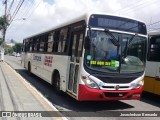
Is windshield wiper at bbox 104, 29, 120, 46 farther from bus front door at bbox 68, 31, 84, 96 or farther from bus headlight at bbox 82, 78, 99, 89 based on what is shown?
bus headlight at bbox 82, 78, 99, 89

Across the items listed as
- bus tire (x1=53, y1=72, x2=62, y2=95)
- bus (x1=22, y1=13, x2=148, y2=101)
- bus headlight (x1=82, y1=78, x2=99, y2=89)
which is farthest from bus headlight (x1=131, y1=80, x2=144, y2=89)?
bus tire (x1=53, y1=72, x2=62, y2=95)

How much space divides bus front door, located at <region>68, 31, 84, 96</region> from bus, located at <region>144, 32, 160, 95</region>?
348cm

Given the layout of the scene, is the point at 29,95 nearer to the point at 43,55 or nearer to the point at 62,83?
the point at 62,83

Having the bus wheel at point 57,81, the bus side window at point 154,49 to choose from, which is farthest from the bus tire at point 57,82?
the bus side window at point 154,49

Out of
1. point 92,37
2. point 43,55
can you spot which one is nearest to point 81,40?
point 92,37

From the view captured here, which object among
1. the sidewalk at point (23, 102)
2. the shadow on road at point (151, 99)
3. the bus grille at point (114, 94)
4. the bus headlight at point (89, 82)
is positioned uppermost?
the bus headlight at point (89, 82)

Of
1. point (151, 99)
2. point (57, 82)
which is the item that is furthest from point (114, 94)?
point (151, 99)

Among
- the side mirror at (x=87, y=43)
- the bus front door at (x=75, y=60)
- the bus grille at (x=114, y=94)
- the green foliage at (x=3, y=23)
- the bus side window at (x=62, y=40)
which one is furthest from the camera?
the green foliage at (x=3, y=23)

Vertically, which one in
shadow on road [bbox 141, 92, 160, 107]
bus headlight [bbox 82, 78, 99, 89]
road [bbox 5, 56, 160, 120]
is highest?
bus headlight [bbox 82, 78, 99, 89]

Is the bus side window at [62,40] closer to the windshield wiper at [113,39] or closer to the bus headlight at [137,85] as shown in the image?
the windshield wiper at [113,39]

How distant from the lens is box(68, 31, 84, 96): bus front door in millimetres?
9711

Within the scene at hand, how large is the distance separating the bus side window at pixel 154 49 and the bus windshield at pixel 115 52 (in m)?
1.81

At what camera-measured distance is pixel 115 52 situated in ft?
31.4

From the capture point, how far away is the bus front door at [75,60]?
971 cm
